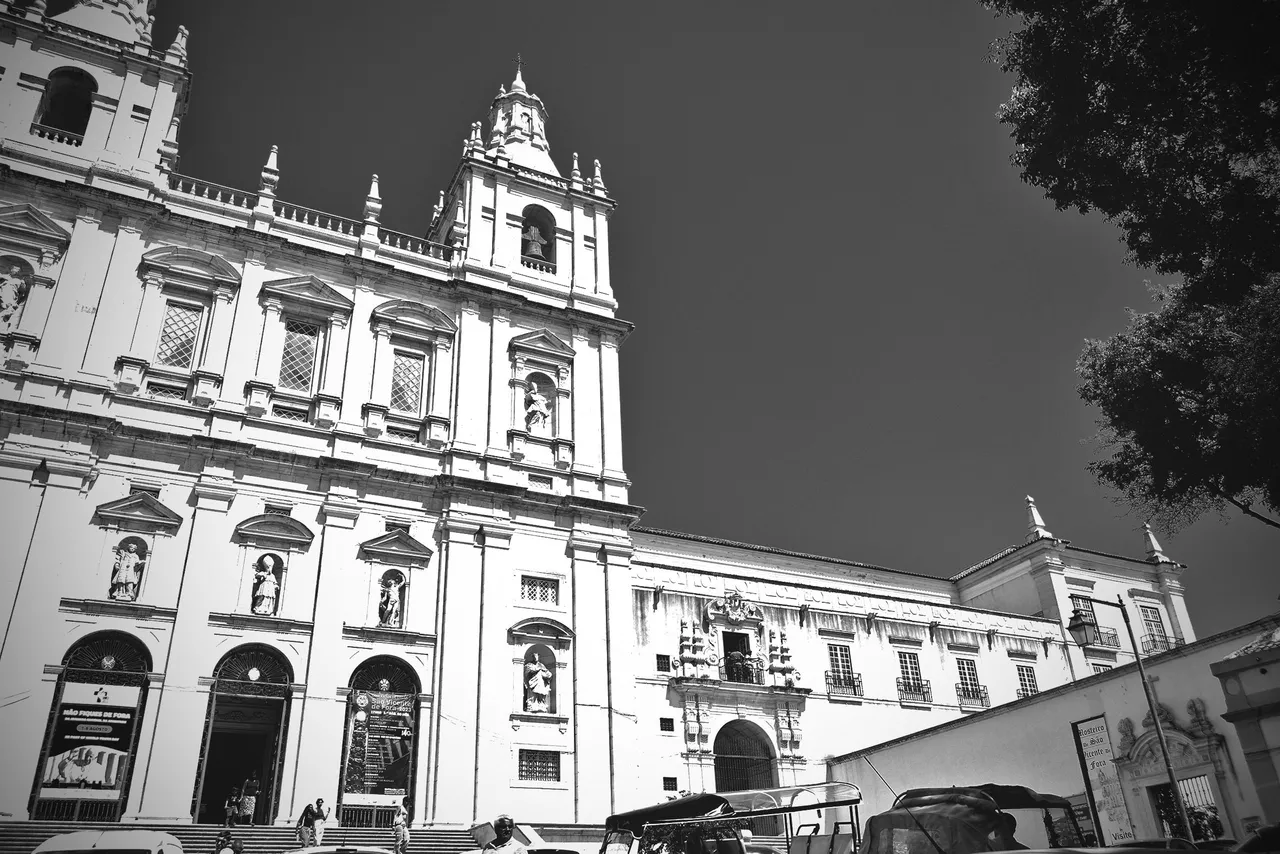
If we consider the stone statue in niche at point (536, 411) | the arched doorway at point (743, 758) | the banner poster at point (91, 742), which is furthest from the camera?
the stone statue in niche at point (536, 411)

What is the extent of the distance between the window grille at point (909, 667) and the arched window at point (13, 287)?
2759 cm

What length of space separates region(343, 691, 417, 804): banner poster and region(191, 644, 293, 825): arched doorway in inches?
60.2

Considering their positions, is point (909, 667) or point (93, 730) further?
point (909, 667)

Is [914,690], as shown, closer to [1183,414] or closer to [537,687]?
[537,687]

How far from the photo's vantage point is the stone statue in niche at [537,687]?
23.8 meters

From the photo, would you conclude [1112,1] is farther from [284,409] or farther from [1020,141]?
[284,409]

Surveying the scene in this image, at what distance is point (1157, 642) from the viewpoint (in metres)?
40.6

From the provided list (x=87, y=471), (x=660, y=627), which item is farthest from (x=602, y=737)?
(x=87, y=471)

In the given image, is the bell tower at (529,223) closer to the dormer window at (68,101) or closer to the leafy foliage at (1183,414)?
the dormer window at (68,101)

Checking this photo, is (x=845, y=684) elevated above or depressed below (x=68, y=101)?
below

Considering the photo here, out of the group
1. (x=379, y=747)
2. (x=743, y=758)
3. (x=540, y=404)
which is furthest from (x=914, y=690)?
(x=379, y=747)

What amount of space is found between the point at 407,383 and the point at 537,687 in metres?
9.26

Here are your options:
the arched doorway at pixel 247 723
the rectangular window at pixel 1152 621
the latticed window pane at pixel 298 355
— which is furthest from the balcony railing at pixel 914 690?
the latticed window pane at pixel 298 355

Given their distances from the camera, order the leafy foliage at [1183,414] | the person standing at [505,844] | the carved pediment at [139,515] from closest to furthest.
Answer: the person standing at [505,844] < the leafy foliage at [1183,414] < the carved pediment at [139,515]
